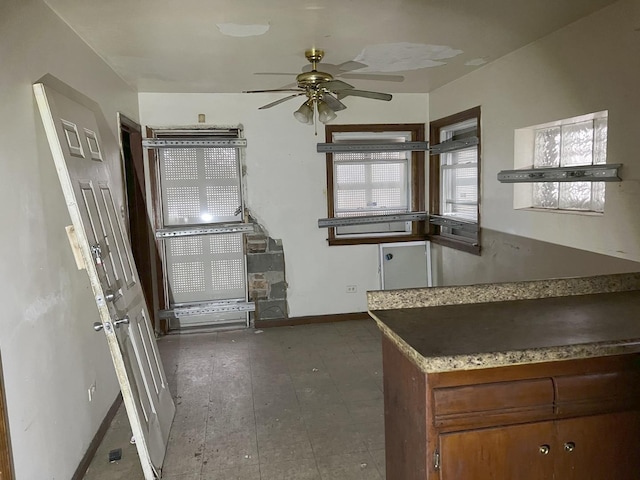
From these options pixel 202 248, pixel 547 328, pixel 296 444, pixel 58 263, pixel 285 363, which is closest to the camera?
pixel 547 328

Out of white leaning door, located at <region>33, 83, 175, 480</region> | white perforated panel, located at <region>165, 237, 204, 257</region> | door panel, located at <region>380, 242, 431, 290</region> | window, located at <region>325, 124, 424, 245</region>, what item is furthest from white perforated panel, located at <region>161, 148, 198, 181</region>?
door panel, located at <region>380, 242, 431, 290</region>

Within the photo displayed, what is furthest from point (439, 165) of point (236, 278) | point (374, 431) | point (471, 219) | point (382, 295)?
point (382, 295)

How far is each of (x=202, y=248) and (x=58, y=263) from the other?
103 inches

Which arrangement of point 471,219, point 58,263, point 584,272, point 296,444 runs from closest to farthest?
point 58,263 < point 296,444 < point 584,272 < point 471,219

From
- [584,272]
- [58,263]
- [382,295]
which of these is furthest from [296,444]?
[584,272]

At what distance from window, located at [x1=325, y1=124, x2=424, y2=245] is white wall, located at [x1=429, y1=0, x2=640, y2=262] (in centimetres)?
119

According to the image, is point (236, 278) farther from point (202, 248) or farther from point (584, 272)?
point (584, 272)

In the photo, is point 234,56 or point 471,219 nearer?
point 234,56

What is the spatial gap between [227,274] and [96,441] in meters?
2.49

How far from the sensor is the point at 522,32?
3.03 metres

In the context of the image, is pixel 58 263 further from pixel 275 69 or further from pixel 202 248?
pixel 202 248

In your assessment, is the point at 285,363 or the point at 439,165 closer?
the point at 285,363

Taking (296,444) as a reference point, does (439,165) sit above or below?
above

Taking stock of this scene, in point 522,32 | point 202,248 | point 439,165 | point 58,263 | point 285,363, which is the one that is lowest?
point 285,363
